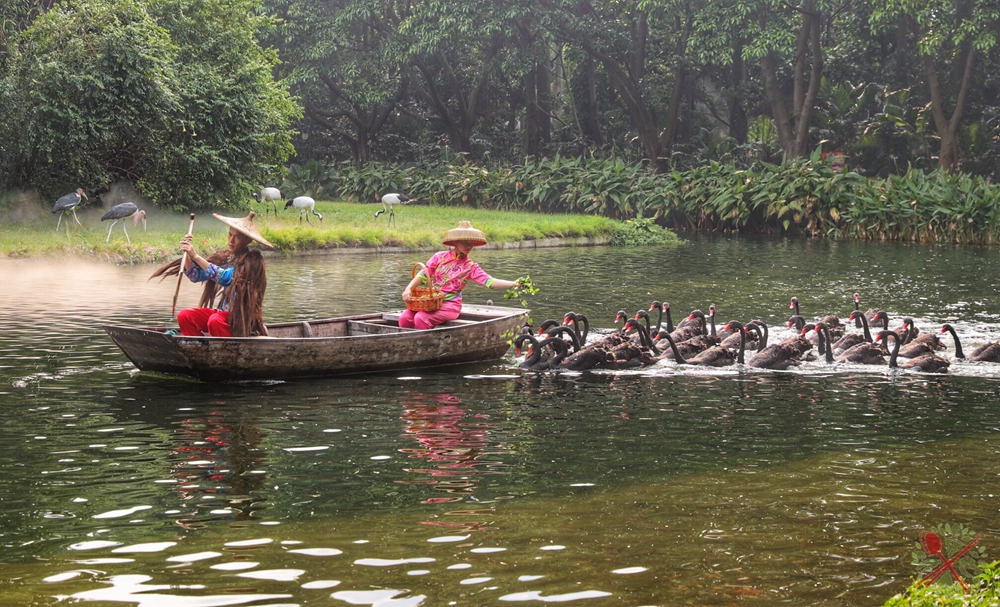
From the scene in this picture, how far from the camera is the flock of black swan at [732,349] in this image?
46.4 feet

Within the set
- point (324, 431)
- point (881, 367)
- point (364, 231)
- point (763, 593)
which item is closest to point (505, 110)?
point (364, 231)

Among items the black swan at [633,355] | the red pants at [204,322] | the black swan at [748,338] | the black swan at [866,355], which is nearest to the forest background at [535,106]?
the red pants at [204,322]

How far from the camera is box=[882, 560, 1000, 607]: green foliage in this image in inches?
180

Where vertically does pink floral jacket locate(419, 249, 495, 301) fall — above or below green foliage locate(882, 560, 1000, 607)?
above

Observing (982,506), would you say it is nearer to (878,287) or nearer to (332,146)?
(878,287)

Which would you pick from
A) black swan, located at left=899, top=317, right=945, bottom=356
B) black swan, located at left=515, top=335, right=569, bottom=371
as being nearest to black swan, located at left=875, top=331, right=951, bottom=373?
black swan, located at left=899, top=317, right=945, bottom=356

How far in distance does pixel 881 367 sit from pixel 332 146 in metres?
41.3

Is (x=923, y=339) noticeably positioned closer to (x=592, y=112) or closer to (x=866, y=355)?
(x=866, y=355)

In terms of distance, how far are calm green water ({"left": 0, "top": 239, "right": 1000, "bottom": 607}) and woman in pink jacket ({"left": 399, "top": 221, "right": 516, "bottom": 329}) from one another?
2.79 feet

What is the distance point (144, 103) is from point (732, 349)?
1853 cm

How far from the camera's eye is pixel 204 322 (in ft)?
42.3

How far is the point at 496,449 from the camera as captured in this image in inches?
397

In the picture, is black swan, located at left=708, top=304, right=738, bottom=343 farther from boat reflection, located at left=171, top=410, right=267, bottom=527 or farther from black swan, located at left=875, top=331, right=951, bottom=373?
boat reflection, located at left=171, top=410, right=267, bottom=527

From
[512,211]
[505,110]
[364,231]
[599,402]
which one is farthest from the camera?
[505,110]
